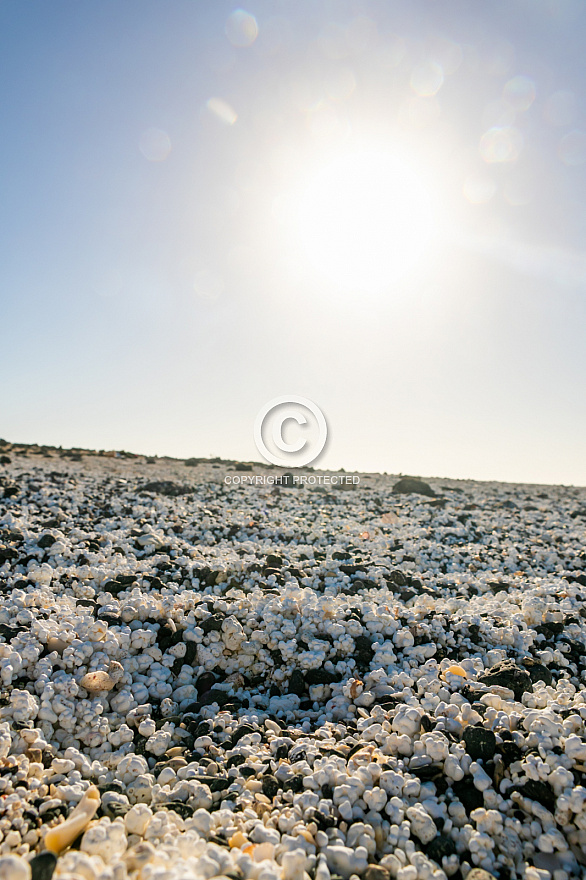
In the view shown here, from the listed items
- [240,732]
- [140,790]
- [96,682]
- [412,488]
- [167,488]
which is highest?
[412,488]

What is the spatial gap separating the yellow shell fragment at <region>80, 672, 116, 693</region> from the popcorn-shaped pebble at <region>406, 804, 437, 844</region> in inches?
83.9

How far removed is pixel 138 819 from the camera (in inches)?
94.5

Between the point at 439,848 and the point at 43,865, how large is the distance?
1715 millimetres

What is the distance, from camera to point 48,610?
4.34 meters

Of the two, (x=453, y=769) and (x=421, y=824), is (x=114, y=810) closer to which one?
(x=421, y=824)

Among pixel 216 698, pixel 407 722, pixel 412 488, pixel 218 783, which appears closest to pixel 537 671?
pixel 407 722

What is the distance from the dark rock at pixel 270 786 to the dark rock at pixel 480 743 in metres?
1.10

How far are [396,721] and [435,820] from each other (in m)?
0.60

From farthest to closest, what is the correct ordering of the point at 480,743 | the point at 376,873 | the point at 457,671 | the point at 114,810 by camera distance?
the point at 457,671, the point at 480,743, the point at 114,810, the point at 376,873

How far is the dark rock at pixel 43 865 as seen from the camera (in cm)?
201

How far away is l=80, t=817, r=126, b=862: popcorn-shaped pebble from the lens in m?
2.21

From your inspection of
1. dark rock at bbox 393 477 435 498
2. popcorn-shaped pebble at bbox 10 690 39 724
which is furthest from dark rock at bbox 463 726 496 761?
dark rock at bbox 393 477 435 498

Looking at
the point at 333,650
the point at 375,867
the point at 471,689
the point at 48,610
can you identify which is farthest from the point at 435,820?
the point at 48,610

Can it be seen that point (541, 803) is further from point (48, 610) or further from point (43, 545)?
point (43, 545)
